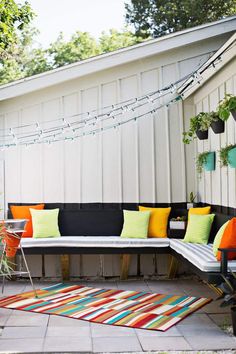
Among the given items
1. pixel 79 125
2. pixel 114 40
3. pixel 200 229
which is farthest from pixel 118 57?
pixel 114 40

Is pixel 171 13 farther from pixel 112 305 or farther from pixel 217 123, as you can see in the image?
pixel 112 305

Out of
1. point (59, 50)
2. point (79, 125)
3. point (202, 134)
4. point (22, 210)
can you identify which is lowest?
point (22, 210)

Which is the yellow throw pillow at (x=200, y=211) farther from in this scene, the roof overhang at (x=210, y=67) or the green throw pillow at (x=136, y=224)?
the roof overhang at (x=210, y=67)

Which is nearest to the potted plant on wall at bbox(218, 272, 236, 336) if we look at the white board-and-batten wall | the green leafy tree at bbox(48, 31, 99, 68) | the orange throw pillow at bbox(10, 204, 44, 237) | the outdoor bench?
the outdoor bench

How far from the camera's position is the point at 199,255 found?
5949mm

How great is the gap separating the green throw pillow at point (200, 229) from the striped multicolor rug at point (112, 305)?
77 centimetres

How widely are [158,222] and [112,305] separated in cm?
200

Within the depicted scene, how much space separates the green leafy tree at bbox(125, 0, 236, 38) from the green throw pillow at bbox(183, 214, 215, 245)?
1215 centimetres

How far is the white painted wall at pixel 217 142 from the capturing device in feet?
21.4

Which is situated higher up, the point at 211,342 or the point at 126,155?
the point at 126,155

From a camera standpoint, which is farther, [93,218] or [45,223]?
[93,218]

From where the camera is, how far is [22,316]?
19.1 ft

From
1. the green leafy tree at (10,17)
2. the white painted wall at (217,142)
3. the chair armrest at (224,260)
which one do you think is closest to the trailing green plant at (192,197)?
the white painted wall at (217,142)

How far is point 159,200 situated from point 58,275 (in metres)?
1.76
